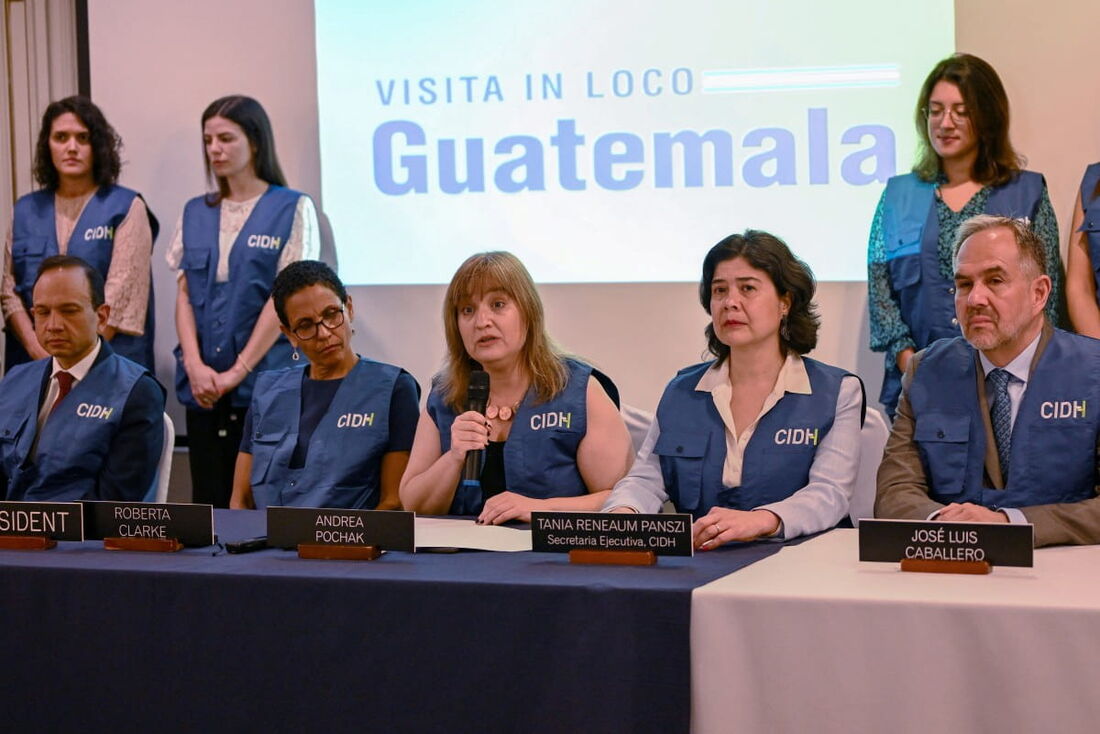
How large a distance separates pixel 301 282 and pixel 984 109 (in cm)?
186

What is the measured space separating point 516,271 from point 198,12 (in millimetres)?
2448

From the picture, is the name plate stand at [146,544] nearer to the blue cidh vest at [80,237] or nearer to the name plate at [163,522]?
the name plate at [163,522]

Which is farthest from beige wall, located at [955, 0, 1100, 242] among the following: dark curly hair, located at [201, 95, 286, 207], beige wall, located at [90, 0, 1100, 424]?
dark curly hair, located at [201, 95, 286, 207]

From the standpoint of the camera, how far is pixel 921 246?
3496mm

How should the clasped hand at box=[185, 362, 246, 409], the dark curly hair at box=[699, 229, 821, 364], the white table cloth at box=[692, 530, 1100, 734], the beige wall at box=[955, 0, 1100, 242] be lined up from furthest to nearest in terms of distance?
the clasped hand at box=[185, 362, 246, 409]
the beige wall at box=[955, 0, 1100, 242]
the dark curly hair at box=[699, 229, 821, 364]
the white table cloth at box=[692, 530, 1100, 734]

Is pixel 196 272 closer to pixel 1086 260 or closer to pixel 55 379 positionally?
pixel 55 379

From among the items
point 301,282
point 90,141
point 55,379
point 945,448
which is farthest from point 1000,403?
point 90,141

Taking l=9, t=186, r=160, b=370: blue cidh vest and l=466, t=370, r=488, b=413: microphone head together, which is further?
l=9, t=186, r=160, b=370: blue cidh vest

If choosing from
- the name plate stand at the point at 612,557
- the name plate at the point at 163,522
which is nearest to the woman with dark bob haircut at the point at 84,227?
the name plate at the point at 163,522

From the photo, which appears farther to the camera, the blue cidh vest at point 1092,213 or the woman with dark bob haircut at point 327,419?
the blue cidh vest at point 1092,213

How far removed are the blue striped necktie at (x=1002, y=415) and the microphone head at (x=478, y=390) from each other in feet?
3.08

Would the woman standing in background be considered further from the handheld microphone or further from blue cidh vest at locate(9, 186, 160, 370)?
blue cidh vest at locate(9, 186, 160, 370)

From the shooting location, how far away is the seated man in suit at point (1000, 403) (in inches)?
87.0

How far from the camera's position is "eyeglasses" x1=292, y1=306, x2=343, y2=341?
2.88 m
